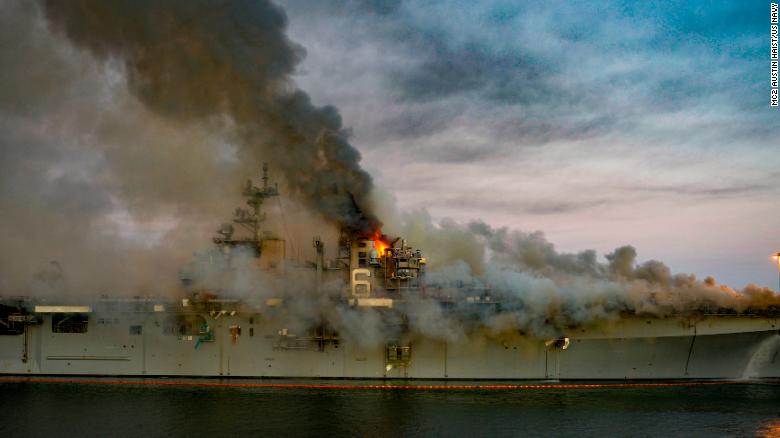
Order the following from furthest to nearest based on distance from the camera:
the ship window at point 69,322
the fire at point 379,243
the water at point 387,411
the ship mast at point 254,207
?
1. the ship mast at point 254,207
2. the fire at point 379,243
3. the ship window at point 69,322
4. the water at point 387,411

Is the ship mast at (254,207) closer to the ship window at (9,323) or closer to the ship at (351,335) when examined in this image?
the ship at (351,335)

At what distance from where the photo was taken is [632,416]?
26250 millimetres

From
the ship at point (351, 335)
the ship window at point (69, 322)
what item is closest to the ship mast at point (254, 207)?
the ship at point (351, 335)

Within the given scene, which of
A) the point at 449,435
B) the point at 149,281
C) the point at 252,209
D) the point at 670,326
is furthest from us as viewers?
the point at 252,209

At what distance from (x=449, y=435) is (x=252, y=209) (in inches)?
758

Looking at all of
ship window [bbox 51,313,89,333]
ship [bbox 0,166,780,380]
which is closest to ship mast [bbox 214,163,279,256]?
ship [bbox 0,166,780,380]

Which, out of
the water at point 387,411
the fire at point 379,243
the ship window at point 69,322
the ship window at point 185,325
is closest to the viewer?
the water at point 387,411

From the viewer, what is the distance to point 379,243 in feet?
113

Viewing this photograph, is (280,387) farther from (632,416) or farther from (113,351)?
(632,416)

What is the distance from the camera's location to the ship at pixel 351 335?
101ft

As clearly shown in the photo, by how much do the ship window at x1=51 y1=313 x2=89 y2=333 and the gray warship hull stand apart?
0.34m

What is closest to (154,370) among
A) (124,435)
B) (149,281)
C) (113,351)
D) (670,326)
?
(113,351)

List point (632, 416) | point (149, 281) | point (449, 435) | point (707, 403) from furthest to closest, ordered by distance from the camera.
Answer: point (149, 281), point (707, 403), point (632, 416), point (449, 435)

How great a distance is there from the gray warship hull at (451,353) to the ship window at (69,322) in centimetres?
34
